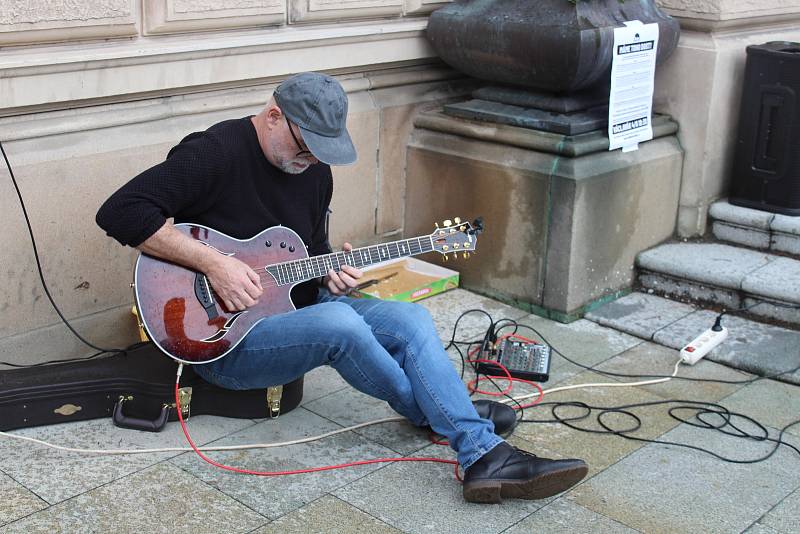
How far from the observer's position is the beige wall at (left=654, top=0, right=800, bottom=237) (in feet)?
16.9

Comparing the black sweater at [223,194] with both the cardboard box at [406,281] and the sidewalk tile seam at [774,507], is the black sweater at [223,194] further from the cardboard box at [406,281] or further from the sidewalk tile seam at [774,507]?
the sidewalk tile seam at [774,507]

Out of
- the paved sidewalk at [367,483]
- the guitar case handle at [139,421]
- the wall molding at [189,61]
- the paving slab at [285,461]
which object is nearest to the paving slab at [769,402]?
the paved sidewalk at [367,483]

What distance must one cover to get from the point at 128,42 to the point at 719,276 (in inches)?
110

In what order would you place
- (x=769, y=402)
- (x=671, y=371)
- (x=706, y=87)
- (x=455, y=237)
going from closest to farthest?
(x=455, y=237)
(x=769, y=402)
(x=671, y=371)
(x=706, y=87)

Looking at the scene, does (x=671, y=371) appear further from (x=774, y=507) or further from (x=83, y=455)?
(x=83, y=455)

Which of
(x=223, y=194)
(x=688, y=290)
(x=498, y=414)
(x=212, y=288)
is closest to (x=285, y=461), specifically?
(x=212, y=288)

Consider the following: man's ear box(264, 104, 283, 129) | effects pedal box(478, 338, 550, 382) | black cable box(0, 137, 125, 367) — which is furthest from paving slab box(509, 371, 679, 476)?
black cable box(0, 137, 125, 367)

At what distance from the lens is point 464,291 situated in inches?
203

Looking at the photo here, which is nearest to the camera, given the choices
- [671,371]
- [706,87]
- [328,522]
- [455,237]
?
[328,522]

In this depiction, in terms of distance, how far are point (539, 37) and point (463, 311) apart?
128 centimetres

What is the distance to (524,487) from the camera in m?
3.25

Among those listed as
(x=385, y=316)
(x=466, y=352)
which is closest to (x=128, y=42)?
(x=385, y=316)

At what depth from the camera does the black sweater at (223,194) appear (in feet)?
10.7

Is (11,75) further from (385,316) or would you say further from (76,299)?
(385,316)
